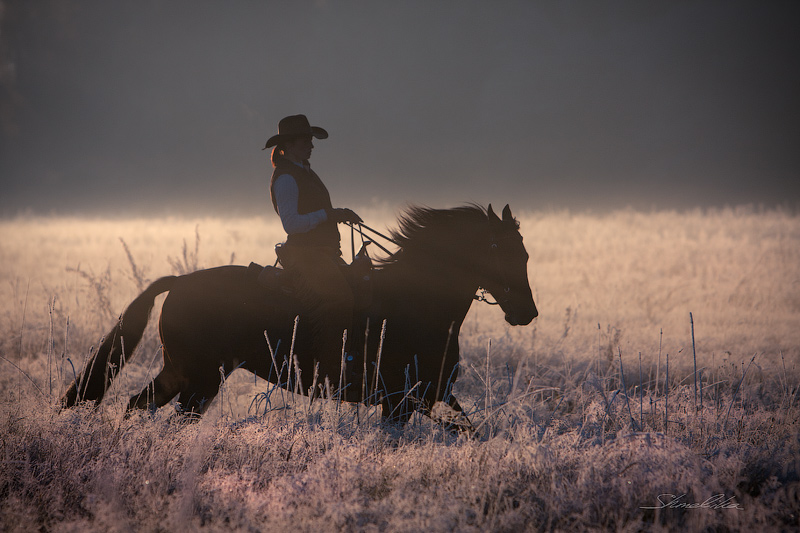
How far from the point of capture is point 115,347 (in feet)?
14.1

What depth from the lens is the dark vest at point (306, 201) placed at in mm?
4246

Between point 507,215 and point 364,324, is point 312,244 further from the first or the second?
point 507,215

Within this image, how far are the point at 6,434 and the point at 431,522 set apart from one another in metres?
2.86

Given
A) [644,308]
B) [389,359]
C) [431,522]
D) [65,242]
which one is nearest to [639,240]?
[644,308]

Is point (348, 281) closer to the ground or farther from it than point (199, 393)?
farther from it

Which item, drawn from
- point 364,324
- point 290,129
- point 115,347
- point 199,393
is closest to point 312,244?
point 364,324

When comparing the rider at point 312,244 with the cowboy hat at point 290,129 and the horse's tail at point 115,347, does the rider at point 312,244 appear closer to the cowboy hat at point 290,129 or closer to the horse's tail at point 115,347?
the cowboy hat at point 290,129

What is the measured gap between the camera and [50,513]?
277cm

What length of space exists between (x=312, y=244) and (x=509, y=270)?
1710 millimetres

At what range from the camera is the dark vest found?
13.9ft

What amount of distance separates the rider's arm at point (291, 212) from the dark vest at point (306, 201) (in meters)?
0.07

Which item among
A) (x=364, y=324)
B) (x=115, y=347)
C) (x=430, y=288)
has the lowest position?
(x=115, y=347)

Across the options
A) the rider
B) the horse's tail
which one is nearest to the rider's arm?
the rider

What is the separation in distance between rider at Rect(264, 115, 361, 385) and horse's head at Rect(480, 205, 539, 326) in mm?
1227
